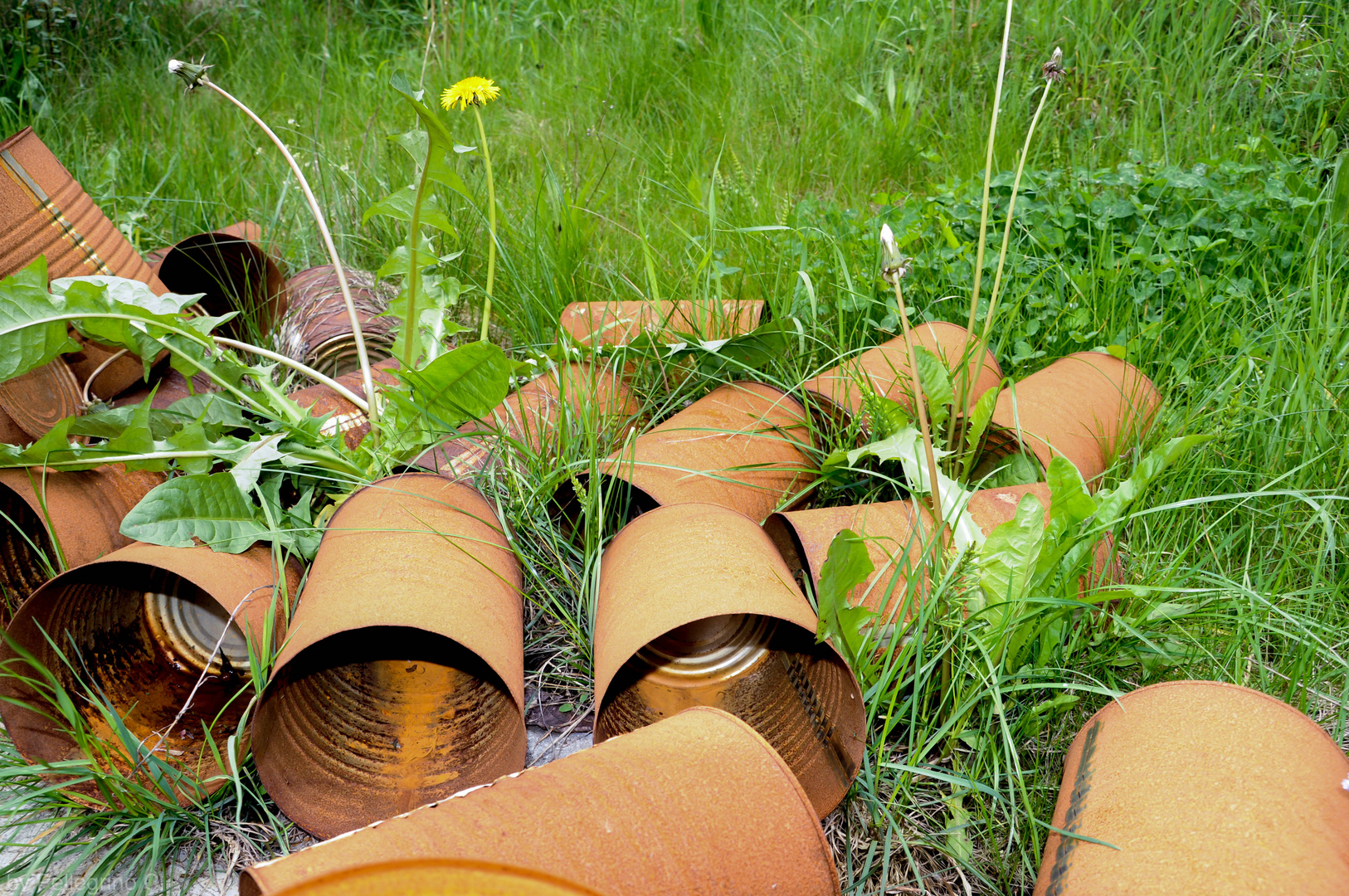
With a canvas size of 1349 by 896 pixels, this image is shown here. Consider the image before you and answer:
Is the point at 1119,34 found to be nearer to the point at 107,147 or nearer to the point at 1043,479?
the point at 1043,479

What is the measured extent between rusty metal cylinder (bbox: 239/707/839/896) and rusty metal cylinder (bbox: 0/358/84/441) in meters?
1.28

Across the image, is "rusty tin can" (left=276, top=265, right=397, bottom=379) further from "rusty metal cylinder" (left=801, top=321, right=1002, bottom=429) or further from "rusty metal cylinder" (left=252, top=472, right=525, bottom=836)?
"rusty metal cylinder" (left=801, top=321, right=1002, bottom=429)

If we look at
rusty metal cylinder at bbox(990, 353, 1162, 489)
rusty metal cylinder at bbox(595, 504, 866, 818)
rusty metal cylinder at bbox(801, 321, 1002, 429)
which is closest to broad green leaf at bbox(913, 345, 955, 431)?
rusty metal cylinder at bbox(801, 321, 1002, 429)

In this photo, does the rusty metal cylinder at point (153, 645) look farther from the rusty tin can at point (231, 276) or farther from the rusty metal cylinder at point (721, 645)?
the rusty tin can at point (231, 276)

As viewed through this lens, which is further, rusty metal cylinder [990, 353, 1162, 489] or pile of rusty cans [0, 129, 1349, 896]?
rusty metal cylinder [990, 353, 1162, 489]

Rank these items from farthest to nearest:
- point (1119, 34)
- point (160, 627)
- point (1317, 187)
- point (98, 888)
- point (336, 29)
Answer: point (336, 29) → point (1119, 34) → point (1317, 187) → point (160, 627) → point (98, 888)

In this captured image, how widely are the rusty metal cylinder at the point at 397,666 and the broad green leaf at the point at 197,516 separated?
0.17 metres

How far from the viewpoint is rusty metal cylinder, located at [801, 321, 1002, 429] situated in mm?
1928

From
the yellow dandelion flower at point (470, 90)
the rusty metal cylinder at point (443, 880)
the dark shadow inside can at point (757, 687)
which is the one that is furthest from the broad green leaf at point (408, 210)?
the rusty metal cylinder at point (443, 880)

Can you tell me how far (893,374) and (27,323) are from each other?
1.67m

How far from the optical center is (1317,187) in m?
2.64

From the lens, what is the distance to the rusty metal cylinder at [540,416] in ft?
6.01

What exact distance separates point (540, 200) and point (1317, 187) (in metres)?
2.21

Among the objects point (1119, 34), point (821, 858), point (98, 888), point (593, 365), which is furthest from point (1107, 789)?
point (1119, 34)
